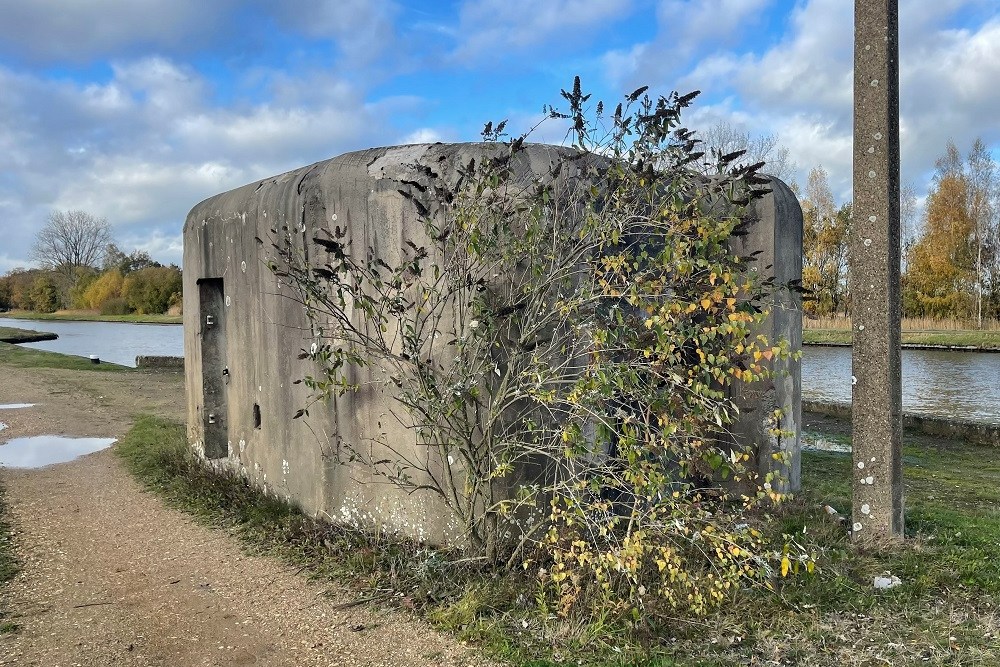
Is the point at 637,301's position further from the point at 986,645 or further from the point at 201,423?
the point at 201,423

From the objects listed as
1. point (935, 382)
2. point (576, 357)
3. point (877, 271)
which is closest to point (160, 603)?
point (576, 357)

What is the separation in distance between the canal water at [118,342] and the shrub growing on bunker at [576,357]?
22832mm

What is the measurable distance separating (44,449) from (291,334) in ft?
17.0

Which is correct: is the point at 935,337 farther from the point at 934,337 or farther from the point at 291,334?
the point at 291,334

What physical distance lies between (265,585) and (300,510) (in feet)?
4.51

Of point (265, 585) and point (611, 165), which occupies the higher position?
point (611, 165)

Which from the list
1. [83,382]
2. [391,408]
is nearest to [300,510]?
[391,408]

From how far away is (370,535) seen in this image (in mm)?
5090

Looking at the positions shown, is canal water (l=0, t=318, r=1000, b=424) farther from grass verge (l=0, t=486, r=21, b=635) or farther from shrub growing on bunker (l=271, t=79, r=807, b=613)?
grass verge (l=0, t=486, r=21, b=635)

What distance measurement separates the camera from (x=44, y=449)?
29.6 ft

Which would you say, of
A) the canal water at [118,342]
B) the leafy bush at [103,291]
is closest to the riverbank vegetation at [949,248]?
the canal water at [118,342]

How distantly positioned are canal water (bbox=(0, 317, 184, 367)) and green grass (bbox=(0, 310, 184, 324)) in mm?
997

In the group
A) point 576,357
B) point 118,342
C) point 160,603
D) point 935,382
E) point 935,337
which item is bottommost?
point 935,382

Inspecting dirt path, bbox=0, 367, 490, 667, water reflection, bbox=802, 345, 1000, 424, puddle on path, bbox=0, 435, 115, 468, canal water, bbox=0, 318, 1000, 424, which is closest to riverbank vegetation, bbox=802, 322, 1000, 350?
canal water, bbox=0, 318, 1000, 424
